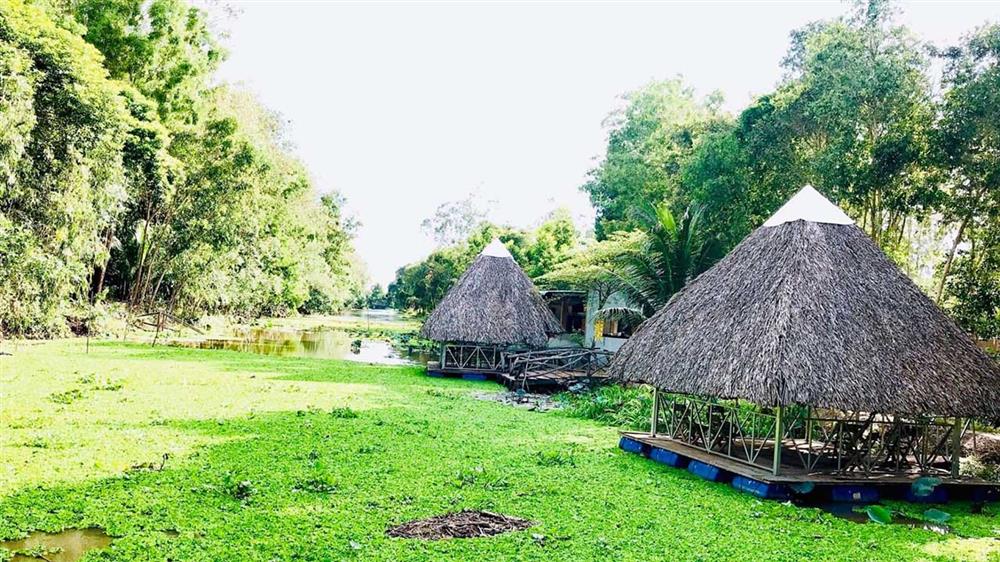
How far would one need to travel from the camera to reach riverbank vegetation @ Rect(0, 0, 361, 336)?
14891mm

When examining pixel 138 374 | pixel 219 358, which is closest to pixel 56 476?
pixel 138 374

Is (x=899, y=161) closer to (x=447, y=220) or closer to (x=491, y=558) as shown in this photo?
(x=491, y=558)

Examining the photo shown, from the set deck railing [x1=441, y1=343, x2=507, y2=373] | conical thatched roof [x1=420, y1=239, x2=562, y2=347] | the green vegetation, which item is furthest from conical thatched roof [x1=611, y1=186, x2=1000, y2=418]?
deck railing [x1=441, y1=343, x2=507, y2=373]

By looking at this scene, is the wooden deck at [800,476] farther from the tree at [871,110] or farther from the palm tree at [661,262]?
the palm tree at [661,262]

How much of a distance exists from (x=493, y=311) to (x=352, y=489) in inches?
533

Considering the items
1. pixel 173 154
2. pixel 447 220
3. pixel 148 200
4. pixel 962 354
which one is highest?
pixel 447 220

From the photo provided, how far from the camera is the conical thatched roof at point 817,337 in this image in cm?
838

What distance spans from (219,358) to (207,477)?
14.2 m

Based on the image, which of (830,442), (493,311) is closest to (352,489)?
(830,442)

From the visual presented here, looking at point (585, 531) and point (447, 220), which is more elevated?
point (447, 220)

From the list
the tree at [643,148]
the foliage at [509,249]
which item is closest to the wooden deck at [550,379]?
the foliage at [509,249]

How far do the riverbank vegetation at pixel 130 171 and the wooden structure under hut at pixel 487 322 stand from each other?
9.07 m

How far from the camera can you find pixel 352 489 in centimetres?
747

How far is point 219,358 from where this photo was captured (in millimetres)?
20812
